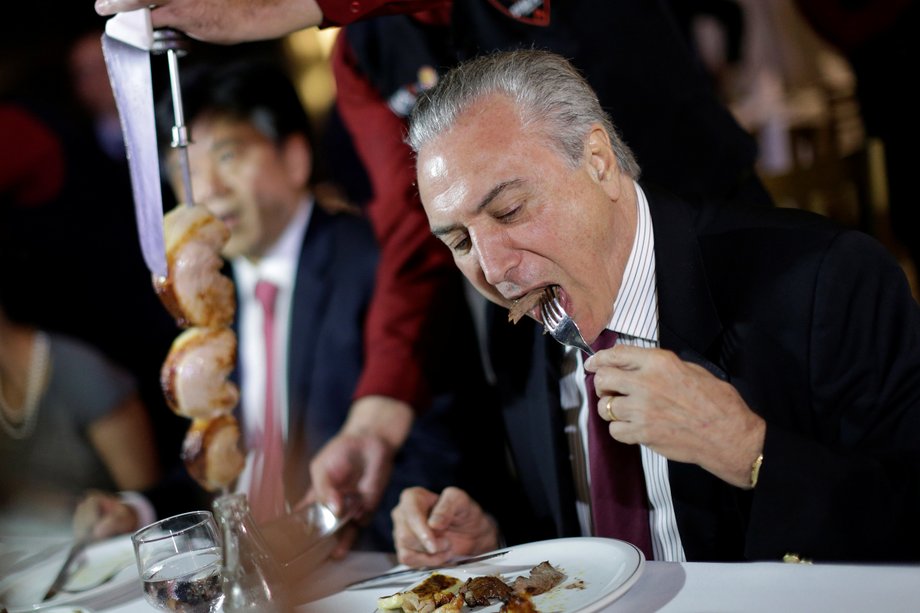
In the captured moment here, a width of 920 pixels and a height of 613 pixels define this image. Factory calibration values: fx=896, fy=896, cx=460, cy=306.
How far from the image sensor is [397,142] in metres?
2.23

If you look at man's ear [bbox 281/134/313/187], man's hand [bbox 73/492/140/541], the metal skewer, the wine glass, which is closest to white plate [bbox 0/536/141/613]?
man's hand [bbox 73/492/140/541]

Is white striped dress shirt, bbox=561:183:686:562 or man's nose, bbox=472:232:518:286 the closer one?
man's nose, bbox=472:232:518:286

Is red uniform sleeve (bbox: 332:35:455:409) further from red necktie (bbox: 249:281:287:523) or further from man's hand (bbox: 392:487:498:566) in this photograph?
man's hand (bbox: 392:487:498:566)

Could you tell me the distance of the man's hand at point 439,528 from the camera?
1481mm

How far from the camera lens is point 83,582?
5.44 ft

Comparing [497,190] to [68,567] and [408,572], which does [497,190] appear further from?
[68,567]

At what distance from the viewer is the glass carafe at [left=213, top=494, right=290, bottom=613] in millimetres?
1286

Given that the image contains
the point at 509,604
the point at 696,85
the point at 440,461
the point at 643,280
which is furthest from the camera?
the point at 440,461

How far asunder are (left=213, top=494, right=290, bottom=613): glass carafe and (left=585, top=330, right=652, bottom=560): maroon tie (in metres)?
0.53

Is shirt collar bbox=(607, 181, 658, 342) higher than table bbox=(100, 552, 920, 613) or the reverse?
higher

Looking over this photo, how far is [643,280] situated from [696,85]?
711 millimetres

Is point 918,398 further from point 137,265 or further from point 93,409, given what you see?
point 137,265

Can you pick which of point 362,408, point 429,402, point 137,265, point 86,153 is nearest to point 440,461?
point 429,402

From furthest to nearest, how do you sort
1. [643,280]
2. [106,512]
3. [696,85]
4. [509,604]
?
1. [106,512]
2. [696,85]
3. [643,280]
4. [509,604]
